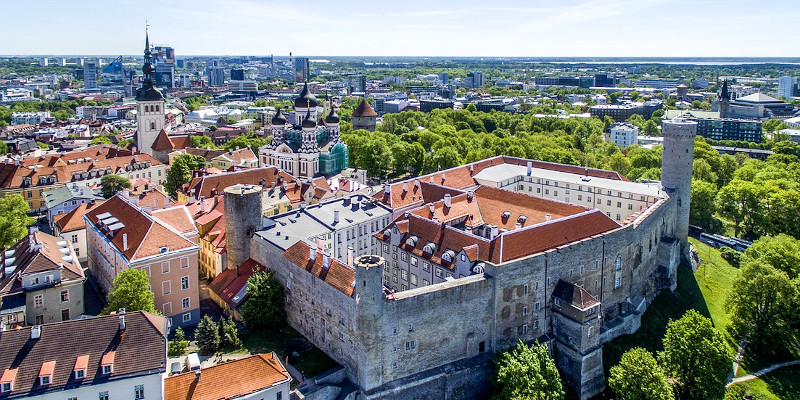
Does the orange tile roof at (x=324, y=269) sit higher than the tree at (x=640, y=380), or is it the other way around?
the orange tile roof at (x=324, y=269)

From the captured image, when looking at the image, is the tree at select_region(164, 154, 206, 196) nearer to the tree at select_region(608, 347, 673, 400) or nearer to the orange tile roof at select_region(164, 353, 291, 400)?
the orange tile roof at select_region(164, 353, 291, 400)

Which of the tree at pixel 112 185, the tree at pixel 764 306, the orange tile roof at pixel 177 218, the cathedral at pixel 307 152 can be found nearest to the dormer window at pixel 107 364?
the orange tile roof at pixel 177 218

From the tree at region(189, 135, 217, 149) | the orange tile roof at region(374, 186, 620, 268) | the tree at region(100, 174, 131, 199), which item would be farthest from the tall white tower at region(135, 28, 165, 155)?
the orange tile roof at region(374, 186, 620, 268)

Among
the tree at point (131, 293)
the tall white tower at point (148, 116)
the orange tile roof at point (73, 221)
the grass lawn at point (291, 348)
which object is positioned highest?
the tall white tower at point (148, 116)

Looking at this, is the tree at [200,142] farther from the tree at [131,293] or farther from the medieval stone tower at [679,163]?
the medieval stone tower at [679,163]

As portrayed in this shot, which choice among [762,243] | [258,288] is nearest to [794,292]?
[762,243]

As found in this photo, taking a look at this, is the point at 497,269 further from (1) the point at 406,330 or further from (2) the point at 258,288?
(2) the point at 258,288
